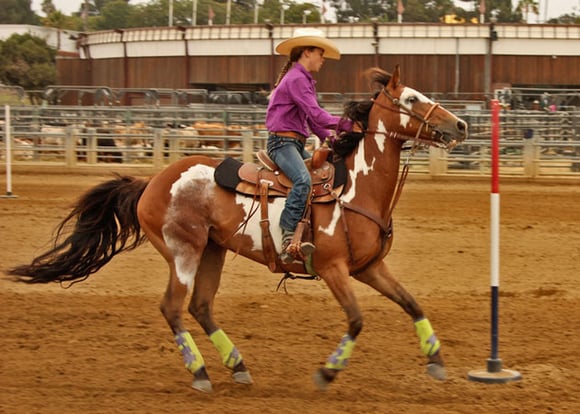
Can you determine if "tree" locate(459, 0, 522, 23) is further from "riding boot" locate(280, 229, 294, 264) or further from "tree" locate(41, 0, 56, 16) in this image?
"riding boot" locate(280, 229, 294, 264)

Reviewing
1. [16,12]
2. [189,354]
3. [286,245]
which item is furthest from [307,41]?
[16,12]

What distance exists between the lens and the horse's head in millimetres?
6477

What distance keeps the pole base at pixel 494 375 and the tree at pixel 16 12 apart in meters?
128

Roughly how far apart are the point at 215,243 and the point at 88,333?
1817mm

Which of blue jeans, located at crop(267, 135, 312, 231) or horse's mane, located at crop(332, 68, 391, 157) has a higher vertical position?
horse's mane, located at crop(332, 68, 391, 157)

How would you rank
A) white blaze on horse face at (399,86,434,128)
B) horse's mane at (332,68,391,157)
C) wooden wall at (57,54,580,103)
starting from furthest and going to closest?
wooden wall at (57,54,580,103)
horse's mane at (332,68,391,157)
white blaze on horse face at (399,86,434,128)

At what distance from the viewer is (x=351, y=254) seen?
643cm

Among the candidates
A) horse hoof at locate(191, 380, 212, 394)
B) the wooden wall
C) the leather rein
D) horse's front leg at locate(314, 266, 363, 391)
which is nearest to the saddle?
the leather rein

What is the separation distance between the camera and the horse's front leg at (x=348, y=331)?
247 inches

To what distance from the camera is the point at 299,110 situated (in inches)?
264

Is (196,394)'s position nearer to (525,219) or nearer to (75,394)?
(75,394)

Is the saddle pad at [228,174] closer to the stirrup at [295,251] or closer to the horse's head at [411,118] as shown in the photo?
the stirrup at [295,251]

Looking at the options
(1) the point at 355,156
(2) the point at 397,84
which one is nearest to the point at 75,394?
(1) the point at 355,156

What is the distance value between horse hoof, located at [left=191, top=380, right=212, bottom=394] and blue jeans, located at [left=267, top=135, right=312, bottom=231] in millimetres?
1223
